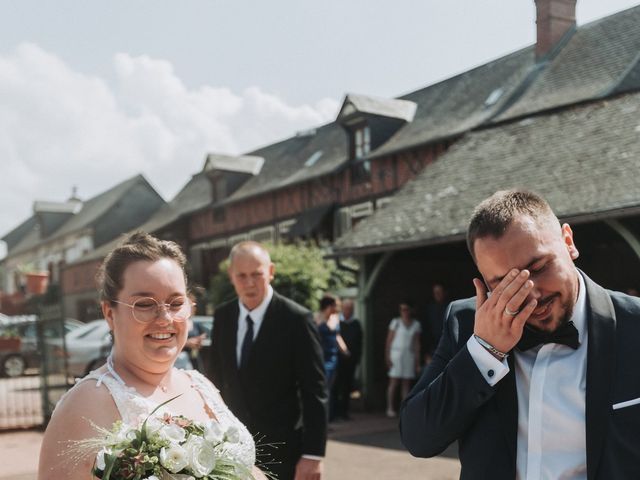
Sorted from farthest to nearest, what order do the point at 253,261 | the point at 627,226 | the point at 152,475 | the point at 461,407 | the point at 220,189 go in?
the point at 220,189, the point at 627,226, the point at 253,261, the point at 461,407, the point at 152,475

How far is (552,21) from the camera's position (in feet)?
73.1

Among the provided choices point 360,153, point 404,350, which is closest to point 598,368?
point 404,350

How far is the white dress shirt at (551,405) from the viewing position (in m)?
2.08

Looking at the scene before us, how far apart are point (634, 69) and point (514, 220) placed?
A: 17.6 m

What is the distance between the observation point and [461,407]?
211 centimetres

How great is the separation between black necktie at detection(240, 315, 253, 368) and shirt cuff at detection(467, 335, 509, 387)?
2.48 m

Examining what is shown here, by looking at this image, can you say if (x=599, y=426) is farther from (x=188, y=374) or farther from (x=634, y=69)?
(x=634, y=69)

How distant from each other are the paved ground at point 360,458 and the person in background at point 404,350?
1.07m

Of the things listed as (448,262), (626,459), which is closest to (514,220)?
(626,459)

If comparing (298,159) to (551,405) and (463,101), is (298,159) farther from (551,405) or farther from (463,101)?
(551,405)

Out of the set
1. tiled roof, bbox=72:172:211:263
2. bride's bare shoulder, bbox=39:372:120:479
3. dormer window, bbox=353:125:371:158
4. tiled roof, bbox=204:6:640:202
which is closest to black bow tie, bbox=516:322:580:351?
bride's bare shoulder, bbox=39:372:120:479

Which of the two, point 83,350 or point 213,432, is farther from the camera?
point 83,350

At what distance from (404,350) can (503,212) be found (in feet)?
36.4

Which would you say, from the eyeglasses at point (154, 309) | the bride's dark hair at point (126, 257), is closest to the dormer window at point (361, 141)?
the bride's dark hair at point (126, 257)
